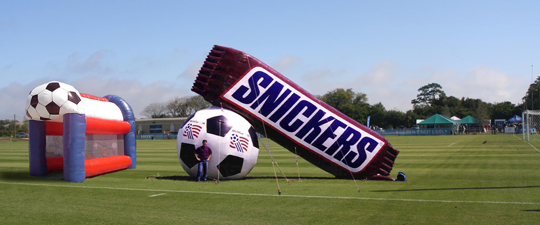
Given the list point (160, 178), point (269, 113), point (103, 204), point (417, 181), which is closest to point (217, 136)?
point (269, 113)

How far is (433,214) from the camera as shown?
7.16 m

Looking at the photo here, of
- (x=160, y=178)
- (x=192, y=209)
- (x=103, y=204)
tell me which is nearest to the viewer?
(x=192, y=209)

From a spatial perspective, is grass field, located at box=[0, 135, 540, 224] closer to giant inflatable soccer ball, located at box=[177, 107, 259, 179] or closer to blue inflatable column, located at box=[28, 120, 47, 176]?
giant inflatable soccer ball, located at box=[177, 107, 259, 179]

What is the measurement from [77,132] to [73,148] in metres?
0.46

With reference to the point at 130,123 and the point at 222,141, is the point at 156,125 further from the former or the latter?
the point at 222,141

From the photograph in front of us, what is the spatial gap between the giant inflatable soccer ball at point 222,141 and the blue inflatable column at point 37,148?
4755 millimetres

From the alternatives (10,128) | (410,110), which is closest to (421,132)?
(410,110)

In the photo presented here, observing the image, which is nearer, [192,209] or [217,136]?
[192,209]

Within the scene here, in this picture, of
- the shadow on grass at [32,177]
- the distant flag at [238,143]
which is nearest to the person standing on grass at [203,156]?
the distant flag at [238,143]

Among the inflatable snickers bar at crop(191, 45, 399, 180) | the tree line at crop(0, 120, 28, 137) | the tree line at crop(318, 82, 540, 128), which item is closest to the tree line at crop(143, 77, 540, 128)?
the tree line at crop(318, 82, 540, 128)

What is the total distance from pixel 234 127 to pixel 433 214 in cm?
598

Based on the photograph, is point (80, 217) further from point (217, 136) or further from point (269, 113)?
point (269, 113)

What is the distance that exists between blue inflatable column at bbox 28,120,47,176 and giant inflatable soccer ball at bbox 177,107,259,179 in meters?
4.75

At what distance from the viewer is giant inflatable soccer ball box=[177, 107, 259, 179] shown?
11.6 meters
